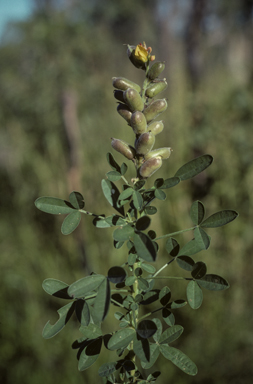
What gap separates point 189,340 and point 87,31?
6.05 feet

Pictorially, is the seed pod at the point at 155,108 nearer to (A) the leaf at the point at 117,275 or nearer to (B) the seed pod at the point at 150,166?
(B) the seed pod at the point at 150,166

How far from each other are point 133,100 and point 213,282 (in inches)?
9.1

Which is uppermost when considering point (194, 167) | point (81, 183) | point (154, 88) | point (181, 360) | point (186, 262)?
point (81, 183)

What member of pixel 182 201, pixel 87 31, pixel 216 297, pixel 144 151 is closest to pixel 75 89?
pixel 87 31

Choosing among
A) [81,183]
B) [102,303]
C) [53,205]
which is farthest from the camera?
[81,183]

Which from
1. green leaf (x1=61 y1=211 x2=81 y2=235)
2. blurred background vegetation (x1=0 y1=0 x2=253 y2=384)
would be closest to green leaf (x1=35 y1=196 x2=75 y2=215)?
green leaf (x1=61 y1=211 x2=81 y2=235)

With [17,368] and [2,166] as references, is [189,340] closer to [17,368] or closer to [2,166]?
[17,368]

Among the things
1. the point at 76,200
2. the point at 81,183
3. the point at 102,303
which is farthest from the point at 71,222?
the point at 81,183

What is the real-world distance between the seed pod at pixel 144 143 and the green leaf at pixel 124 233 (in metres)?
0.09

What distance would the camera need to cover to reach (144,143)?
0.37 m

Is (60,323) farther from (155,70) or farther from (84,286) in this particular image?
(155,70)

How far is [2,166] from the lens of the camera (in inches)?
104

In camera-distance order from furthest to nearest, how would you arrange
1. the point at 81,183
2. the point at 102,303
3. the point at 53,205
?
the point at 81,183, the point at 53,205, the point at 102,303

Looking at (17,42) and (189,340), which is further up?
(17,42)
